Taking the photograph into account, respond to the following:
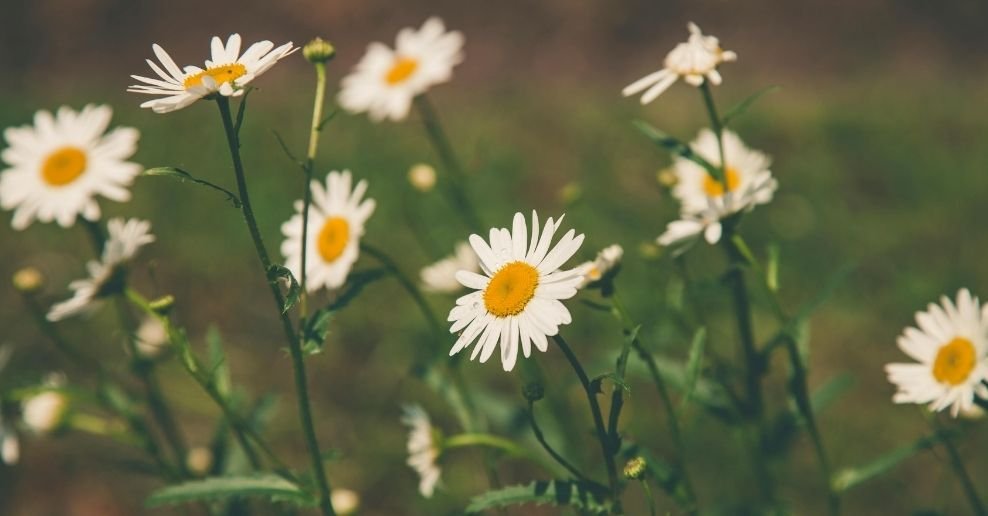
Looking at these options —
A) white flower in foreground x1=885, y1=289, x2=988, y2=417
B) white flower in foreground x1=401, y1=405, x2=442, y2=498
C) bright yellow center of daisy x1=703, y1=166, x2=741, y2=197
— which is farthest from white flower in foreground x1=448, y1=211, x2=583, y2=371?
bright yellow center of daisy x1=703, y1=166, x2=741, y2=197

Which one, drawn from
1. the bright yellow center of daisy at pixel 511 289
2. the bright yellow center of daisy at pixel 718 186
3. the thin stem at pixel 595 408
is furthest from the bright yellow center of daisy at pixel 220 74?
the bright yellow center of daisy at pixel 718 186

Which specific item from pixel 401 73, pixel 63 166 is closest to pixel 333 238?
pixel 63 166

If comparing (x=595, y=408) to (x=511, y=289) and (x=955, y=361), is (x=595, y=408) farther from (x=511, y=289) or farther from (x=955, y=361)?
(x=955, y=361)

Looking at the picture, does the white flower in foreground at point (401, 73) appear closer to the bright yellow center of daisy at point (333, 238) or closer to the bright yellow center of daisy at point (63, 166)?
the bright yellow center of daisy at point (333, 238)

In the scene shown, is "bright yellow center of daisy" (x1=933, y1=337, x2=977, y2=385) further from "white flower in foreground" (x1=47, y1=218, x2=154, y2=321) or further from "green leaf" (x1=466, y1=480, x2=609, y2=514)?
"white flower in foreground" (x1=47, y1=218, x2=154, y2=321)

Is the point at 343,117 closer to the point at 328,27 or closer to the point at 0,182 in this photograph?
the point at 328,27

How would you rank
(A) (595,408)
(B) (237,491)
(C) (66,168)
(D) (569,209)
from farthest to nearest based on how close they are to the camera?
(D) (569,209) → (C) (66,168) → (B) (237,491) → (A) (595,408)
